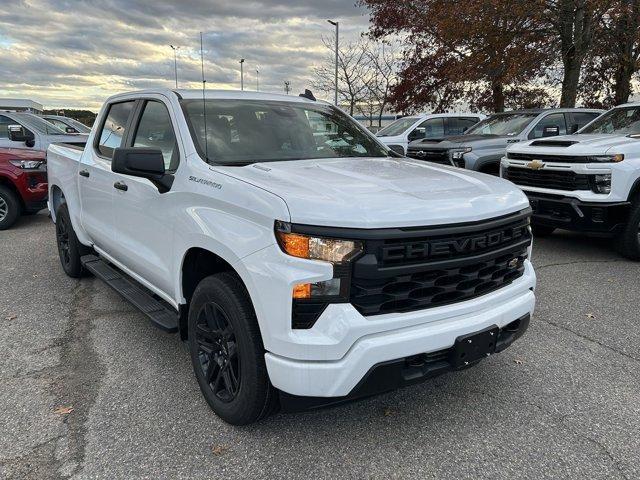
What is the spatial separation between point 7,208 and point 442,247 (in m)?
8.14

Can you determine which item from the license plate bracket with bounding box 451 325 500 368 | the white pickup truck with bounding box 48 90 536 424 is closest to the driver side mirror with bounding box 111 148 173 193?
the white pickup truck with bounding box 48 90 536 424

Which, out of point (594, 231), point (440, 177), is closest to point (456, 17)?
point (594, 231)

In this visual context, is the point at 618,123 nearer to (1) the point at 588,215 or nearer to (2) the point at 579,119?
(1) the point at 588,215

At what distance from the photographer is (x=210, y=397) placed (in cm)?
290

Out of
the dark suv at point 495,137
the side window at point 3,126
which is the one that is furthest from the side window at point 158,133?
the side window at point 3,126

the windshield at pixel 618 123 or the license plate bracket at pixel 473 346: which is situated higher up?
the windshield at pixel 618 123

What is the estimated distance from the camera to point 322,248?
2.28 meters

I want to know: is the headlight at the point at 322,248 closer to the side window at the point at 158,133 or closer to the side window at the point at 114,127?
the side window at the point at 158,133

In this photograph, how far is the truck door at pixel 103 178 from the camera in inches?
162

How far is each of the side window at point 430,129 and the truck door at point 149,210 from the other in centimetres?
923

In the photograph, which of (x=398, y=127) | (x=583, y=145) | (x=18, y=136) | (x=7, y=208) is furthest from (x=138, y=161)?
(x=398, y=127)

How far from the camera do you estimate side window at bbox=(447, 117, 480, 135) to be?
41.8 feet

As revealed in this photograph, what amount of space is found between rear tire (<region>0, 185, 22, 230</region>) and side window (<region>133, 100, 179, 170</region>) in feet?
18.5

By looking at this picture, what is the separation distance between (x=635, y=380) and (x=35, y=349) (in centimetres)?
417
